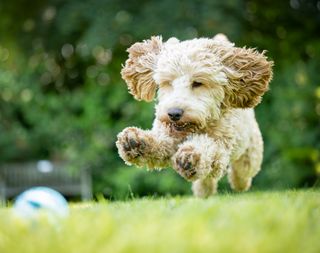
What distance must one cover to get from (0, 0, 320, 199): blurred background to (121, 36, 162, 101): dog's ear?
A: 6.05 metres

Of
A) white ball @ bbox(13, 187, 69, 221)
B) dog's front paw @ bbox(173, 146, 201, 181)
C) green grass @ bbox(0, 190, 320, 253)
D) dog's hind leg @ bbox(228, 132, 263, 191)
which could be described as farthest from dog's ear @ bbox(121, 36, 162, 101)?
green grass @ bbox(0, 190, 320, 253)

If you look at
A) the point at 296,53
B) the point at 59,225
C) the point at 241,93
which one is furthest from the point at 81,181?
the point at 59,225

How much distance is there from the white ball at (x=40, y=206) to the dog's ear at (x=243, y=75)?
1868 millimetres

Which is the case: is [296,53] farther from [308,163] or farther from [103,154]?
[103,154]

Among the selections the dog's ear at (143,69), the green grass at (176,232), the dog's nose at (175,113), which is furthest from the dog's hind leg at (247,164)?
the green grass at (176,232)

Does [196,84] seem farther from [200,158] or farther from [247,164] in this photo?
[247,164]

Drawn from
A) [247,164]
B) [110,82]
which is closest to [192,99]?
[247,164]

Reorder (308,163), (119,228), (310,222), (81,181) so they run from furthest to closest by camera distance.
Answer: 1. (81,181)
2. (308,163)
3. (310,222)
4. (119,228)

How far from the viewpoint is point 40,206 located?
3.71 meters

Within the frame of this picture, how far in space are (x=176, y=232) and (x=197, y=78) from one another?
7.46 ft

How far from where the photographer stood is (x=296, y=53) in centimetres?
1272

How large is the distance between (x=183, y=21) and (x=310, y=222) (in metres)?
8.84

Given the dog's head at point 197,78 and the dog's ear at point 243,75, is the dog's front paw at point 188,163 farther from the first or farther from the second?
the dog's ear at point 243,75

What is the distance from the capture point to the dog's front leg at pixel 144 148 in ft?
15.1
